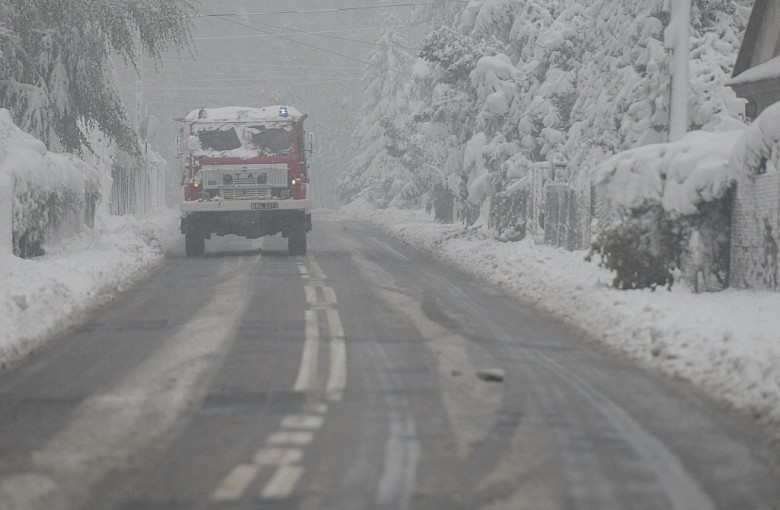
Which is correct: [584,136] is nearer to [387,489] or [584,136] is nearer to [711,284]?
[711,284]

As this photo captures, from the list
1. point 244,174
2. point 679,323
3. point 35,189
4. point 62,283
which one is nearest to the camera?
point 679,323

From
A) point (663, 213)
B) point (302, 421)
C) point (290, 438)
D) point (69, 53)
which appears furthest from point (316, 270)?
point (290, 438)

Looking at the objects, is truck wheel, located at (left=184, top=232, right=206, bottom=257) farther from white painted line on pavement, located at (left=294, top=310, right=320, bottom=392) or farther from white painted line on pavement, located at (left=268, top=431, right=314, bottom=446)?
white painted line on pavement, located at (left=268, top=431, right=314, bottom=446)

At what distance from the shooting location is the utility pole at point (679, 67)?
18.8 meters

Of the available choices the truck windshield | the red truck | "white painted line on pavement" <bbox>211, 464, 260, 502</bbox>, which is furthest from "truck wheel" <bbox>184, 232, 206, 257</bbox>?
"white painted line on pavement" <bbox>211, 464, 260, 502</bbox>

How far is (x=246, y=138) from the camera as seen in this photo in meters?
26.0

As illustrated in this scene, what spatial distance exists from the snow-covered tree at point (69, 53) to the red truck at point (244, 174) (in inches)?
92.8

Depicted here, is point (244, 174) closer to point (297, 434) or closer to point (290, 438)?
point (297, 434)

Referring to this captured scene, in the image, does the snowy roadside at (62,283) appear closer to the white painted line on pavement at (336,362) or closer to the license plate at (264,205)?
the license plate at (264,205)

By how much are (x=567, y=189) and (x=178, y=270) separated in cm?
831

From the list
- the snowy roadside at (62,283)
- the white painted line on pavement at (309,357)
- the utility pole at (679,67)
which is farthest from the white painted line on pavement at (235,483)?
the utility pole at (679,67)

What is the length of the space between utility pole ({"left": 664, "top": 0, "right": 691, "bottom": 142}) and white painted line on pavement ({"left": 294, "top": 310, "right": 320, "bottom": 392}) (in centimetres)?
720

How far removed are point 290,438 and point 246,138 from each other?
18.6 metres

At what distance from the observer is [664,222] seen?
1593 centimetres
